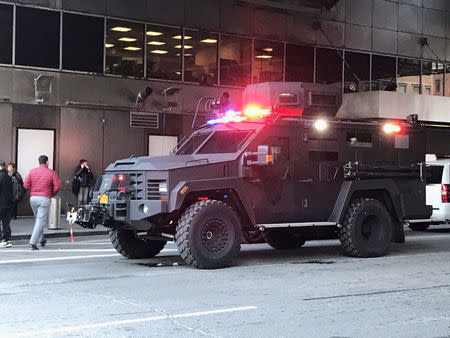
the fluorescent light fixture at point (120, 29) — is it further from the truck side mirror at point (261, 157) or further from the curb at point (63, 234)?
the truck side mirror at point (261, 157)

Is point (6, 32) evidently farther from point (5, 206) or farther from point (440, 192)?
point (440, 192)

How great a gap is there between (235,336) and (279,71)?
23.9 meters

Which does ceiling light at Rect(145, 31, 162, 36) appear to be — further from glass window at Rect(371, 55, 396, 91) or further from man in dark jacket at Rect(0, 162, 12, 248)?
man in dark jacket at Rect(0, 162, 12, 248)

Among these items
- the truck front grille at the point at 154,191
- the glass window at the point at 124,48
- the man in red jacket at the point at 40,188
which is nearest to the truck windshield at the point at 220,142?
the truck front grille at the point at 154,191

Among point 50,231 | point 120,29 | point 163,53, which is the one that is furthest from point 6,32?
point 50,231

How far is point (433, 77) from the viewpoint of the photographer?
35531 millimetres

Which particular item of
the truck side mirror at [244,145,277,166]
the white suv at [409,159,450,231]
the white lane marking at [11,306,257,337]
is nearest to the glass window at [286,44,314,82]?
the white suv at [409,159,450,231]

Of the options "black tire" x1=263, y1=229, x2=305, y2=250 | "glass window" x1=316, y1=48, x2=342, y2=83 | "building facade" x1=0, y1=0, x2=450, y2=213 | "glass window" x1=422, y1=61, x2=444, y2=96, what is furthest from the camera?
"glass window" x1=422, y1=61, x2=444, y2=96

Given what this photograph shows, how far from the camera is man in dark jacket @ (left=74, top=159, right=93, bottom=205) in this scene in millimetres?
24094

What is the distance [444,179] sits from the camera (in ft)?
62.0

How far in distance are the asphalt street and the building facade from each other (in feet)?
37.6

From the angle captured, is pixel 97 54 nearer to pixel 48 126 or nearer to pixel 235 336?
pixel 48 126

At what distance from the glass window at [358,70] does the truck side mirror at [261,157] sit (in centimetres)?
2112

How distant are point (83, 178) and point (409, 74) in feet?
58.0
